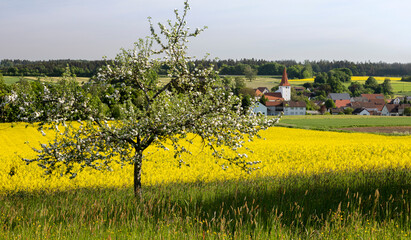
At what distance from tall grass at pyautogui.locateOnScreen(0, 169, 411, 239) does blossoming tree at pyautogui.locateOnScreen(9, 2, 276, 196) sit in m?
0.92

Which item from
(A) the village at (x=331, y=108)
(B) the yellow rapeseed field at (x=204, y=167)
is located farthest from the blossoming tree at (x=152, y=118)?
(A) the village at (x=331, y=108)

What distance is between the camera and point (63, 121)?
27.2ft

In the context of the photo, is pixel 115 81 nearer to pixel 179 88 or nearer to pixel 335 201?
pixel 179 88

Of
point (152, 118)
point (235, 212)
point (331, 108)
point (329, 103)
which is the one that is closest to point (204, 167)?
point (152, 118)

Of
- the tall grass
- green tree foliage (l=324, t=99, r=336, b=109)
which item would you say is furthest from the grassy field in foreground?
green tree foliage (l=324, t=99, r=336, b=109)

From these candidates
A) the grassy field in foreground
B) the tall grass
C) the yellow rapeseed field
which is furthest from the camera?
the grassy field in foreground

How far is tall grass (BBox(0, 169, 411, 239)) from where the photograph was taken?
6.22 metres

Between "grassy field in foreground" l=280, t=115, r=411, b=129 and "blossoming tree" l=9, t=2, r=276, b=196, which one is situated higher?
"blossoming tree" l=9, t=2, r=276, b=196

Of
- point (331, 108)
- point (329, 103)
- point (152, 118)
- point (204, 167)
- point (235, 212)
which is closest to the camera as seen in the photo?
point (235, 212)

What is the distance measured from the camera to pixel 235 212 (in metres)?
5.98

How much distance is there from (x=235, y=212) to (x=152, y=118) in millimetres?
3367

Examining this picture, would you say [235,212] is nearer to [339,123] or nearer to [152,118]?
[152,118]

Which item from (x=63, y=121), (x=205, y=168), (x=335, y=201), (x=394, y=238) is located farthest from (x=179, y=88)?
(x=205, y=168)

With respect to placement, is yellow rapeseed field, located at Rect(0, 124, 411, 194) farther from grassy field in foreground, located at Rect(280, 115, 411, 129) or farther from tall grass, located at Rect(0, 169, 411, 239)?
grassy field in foreground, located at Rect(280, 115, 411, 129)
